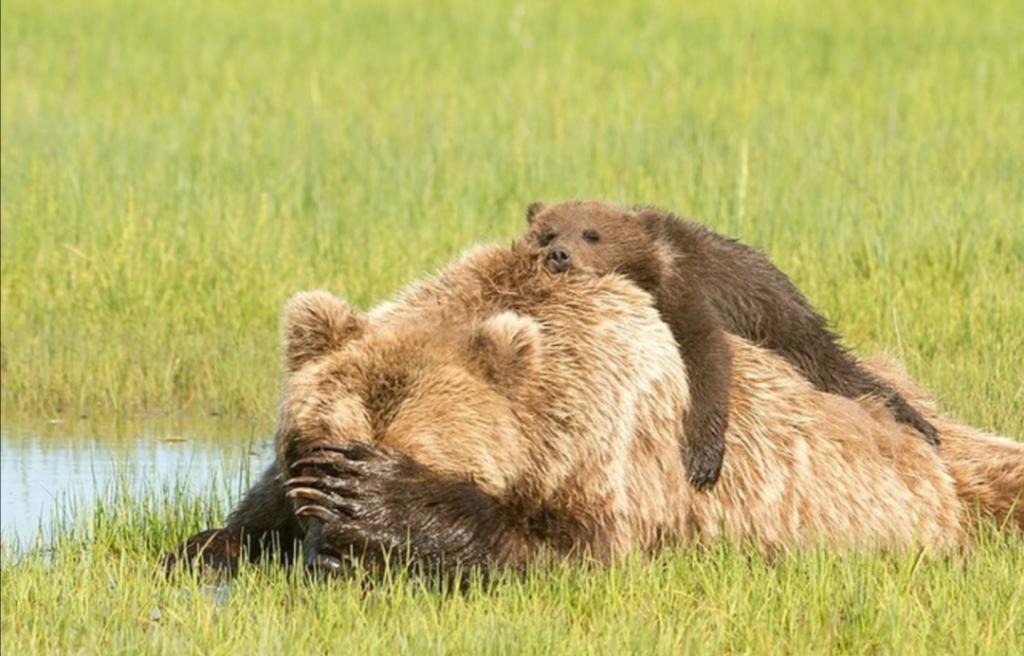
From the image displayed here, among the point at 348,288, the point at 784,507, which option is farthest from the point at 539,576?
the point at 348,288

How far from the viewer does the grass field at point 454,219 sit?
196 inches

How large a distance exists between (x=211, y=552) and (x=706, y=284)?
1.82 m

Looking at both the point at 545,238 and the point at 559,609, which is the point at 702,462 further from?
the point at 545,238

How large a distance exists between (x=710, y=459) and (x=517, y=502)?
0.70 metres

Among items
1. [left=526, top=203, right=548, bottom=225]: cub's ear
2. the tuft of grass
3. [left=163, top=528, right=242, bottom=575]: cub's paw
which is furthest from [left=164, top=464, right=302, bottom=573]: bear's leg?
[left=526, top=203, right=548, bottom=225]: cub's ear

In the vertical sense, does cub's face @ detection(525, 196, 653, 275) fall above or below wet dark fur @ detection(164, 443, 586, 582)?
above

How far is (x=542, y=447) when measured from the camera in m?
5.30

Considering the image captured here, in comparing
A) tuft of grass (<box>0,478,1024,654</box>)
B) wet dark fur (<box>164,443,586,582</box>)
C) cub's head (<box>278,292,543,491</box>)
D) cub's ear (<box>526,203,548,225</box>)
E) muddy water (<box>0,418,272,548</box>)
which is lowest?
muddy water (<box>0,418,272,548</box>)

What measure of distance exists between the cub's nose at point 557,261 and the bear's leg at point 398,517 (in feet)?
2.75

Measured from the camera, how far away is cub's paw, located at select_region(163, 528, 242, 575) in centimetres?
570

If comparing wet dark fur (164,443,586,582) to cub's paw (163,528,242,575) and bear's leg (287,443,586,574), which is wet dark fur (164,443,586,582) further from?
cub's paw (163,528,242,575)

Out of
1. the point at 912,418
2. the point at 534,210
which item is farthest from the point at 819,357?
the point at 534,210

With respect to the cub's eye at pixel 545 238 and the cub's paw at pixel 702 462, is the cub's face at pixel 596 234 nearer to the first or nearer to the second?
the cub's eye at pixel 545 238

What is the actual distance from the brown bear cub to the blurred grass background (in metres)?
1.44
